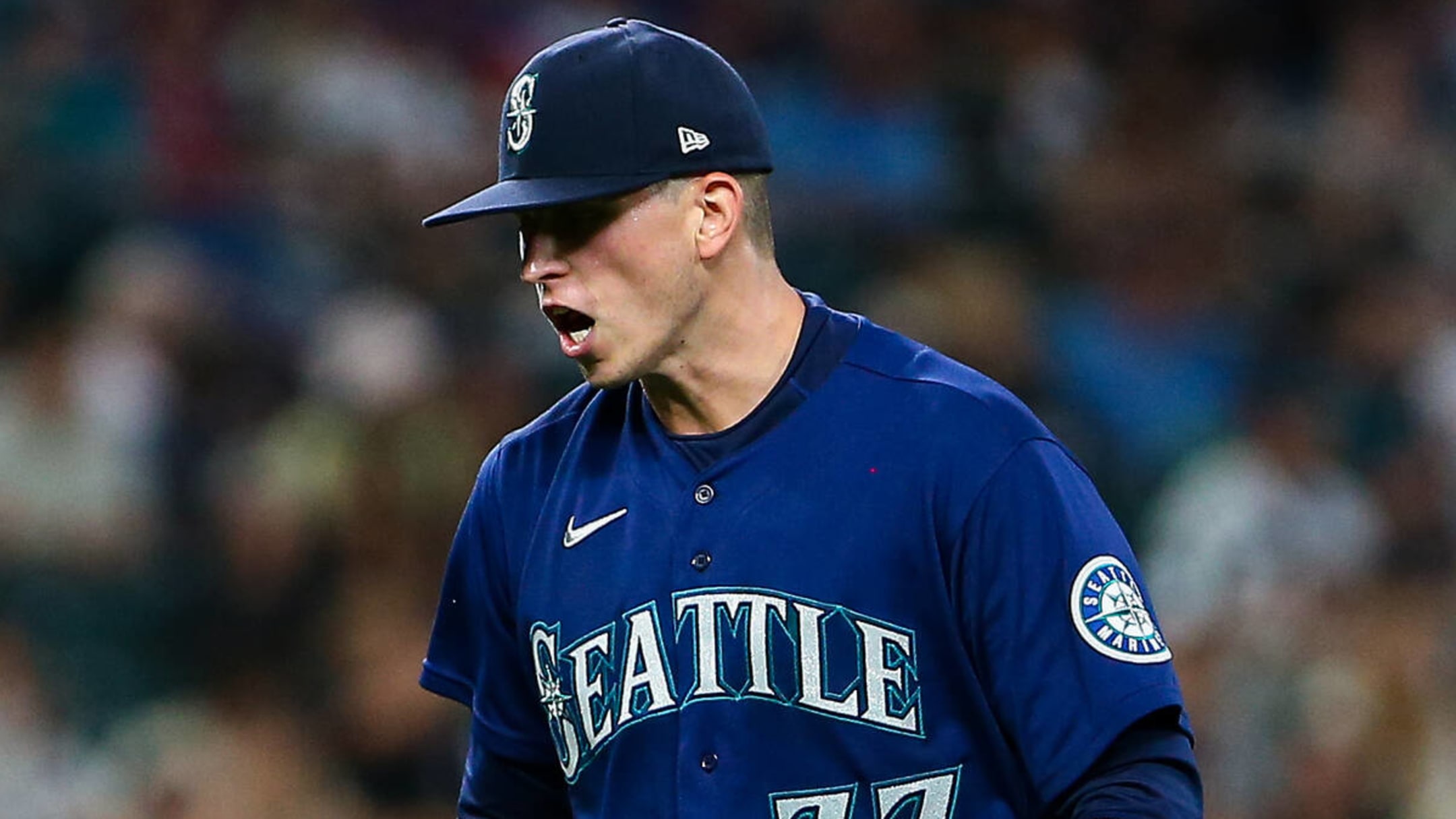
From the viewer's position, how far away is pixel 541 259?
269 centimetres

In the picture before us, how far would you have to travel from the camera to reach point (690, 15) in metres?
8.64

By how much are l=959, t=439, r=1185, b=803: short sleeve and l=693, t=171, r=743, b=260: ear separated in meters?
0.44

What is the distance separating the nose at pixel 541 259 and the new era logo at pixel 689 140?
0.63 ft

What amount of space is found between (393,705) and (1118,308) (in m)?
3.13

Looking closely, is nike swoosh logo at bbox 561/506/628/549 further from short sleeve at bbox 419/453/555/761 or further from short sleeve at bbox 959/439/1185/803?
short sleeve at bbox 959/439/1185/803

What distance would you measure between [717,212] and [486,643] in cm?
69

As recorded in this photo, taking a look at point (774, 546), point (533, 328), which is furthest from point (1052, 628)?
point (533, 328)

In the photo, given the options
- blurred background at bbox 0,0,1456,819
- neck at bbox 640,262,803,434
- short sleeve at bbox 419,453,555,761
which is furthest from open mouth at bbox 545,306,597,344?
blurred background at bbox 0,0,1456,819

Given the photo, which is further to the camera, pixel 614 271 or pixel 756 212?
pixel 756 212

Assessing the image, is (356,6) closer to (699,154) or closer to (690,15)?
(690,15)

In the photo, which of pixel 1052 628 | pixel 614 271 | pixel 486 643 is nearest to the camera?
pixel 1052 628

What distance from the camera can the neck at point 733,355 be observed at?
9.05ft

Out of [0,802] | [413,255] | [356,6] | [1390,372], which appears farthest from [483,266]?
[1390,372]

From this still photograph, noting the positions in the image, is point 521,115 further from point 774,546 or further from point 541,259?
point 774,546
